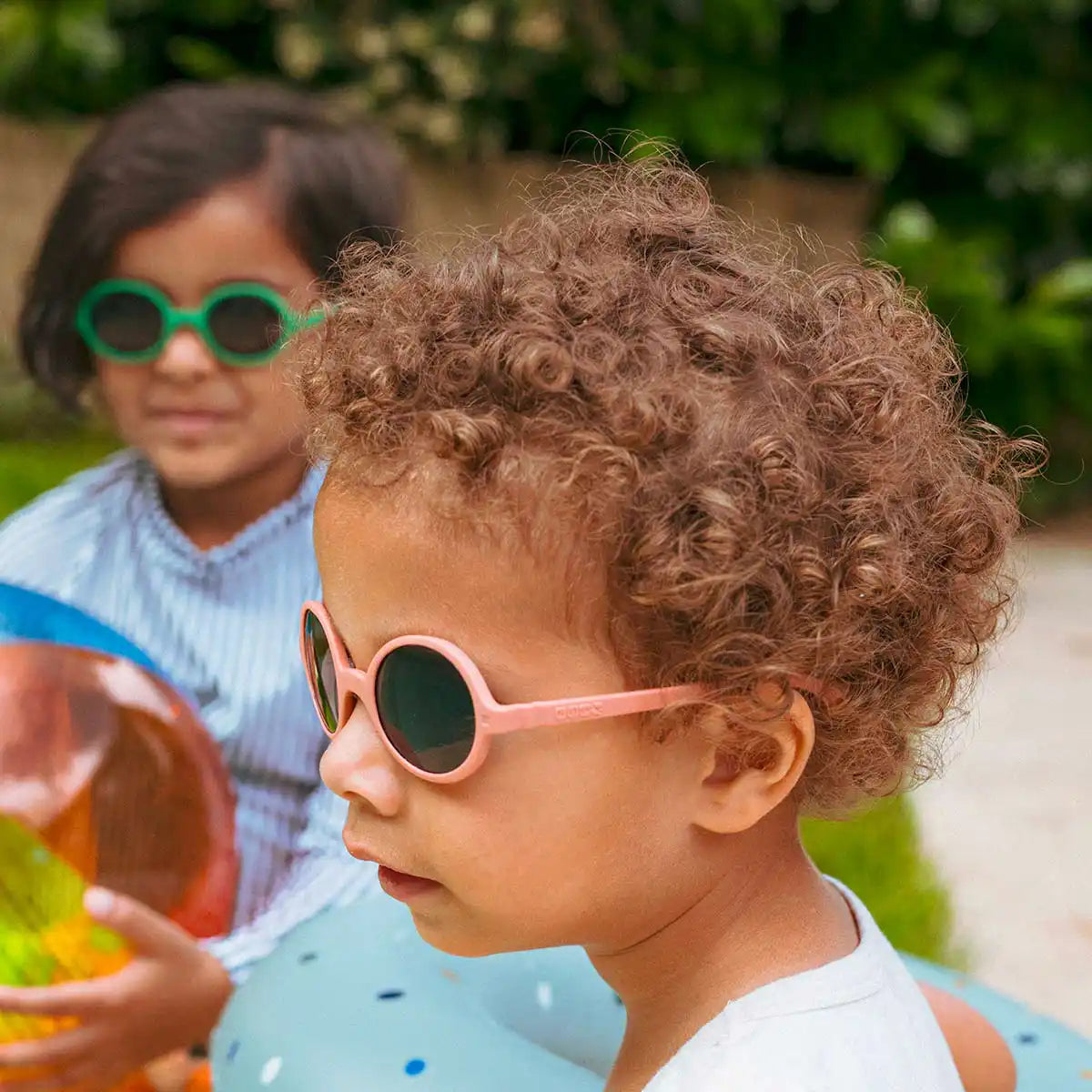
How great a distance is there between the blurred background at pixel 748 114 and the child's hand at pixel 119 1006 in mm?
3796

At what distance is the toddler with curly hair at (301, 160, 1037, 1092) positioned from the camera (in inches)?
46.8

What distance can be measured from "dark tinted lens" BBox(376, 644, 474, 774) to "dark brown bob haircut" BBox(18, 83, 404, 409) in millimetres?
1170

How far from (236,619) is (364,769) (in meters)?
1.06

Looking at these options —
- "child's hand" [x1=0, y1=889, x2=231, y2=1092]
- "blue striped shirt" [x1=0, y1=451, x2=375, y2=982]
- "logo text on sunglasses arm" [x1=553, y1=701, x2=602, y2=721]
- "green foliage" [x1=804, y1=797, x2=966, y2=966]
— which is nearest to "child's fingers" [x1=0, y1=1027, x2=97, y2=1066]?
"child's hand" [x1=0, y1=889, x2=231, y2=1092]

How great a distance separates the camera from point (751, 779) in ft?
4.15

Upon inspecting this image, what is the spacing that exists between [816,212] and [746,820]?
18.3 feet

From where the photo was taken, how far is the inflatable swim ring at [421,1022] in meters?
1.60

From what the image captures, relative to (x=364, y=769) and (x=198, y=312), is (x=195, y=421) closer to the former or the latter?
(x=198, y=312)

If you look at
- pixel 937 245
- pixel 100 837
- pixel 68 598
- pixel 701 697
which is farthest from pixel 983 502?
pixel 937 245

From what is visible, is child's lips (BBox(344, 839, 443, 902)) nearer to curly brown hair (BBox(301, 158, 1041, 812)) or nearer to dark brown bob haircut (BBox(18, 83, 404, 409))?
curly brown hair (BBox(301, 158, 1041, 812))

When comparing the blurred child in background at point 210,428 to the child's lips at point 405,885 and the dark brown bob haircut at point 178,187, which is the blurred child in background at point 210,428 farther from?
the child's lips at point 405,885

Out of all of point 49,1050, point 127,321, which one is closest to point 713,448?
point 49,1050

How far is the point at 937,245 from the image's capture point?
5.80m

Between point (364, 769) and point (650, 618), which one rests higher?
point (650, 618)
